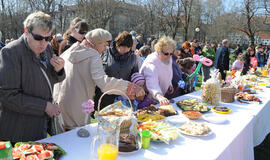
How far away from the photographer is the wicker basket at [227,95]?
2.91 meters

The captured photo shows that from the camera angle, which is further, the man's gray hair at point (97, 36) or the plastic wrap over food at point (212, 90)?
the plastic wrap over food at point (212, 90)

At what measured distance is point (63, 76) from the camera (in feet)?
6.68

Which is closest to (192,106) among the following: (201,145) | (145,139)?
(201,145)

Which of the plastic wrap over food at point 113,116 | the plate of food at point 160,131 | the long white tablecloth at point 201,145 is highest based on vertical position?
the plastic wrap over food at point 113,116

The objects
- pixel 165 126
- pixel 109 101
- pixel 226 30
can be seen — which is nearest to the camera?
pixel 165 126

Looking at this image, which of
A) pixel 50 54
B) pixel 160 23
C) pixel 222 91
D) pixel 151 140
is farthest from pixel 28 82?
pixel 160 23

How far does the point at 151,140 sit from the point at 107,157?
0.49 m

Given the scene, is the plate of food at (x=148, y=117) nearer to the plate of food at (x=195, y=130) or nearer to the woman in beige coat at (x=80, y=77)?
the plate of food at (x=195, y=130)

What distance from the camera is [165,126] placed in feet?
5.76

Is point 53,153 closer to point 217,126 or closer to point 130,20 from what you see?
point 217,126

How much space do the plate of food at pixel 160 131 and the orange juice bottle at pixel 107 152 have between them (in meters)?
0.44

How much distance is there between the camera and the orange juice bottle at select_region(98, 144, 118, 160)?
1209mm

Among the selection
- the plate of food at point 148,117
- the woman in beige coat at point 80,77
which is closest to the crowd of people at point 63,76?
the woman in beige coat at point 80,77

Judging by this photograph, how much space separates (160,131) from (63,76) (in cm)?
107
